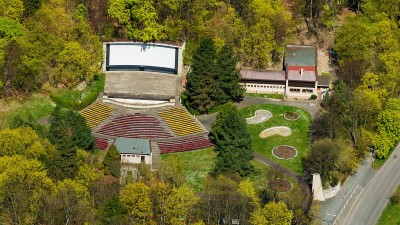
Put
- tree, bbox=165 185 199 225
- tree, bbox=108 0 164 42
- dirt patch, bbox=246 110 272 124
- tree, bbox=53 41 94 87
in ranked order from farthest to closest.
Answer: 1. tree, bbox=108 0 164 42
2. tree, bbox=53 41 94 87
3. dirt patch, bbox=246 110 272 124
4. tree, bbox=165 185 199 225

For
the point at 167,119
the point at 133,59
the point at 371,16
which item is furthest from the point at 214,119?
the point at 371,16

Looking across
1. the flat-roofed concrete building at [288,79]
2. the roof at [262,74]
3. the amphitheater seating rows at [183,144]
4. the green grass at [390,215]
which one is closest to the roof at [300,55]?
the flat-roofed concrete building at [288,79]

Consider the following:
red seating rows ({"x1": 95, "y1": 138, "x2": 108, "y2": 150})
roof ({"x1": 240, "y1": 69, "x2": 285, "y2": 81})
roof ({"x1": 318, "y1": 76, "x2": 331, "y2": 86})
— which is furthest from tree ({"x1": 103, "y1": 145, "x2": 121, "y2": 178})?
roof ({"x1": 318, "y1": 76, "x2": 331, "y2": 86})

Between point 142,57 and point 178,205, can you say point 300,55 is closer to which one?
point 142,57

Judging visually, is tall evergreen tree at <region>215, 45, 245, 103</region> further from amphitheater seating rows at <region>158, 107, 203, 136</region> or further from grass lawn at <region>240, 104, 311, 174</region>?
amphitheater seating rows at <region>158, 107, 203, 136</region>

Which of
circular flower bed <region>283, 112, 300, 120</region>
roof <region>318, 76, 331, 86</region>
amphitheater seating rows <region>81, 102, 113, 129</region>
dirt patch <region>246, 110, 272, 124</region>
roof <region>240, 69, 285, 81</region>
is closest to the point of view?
amphitheater seating rows <region>81, 102, 113, 129</region>

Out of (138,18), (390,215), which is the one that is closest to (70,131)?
(138,18)

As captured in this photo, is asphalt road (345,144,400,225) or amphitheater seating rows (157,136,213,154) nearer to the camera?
asphalt road (345,144,400,225)

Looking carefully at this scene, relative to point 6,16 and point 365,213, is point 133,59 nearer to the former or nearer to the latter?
point 6,16
